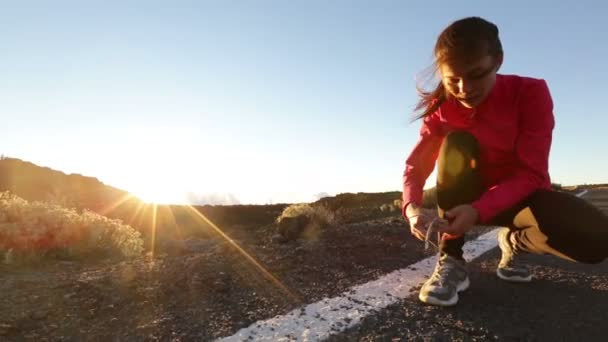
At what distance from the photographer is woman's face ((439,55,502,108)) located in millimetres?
2439

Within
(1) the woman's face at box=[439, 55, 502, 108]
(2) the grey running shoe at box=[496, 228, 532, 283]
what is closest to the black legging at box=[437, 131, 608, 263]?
(2) the grey running shoe at box=[496, 228, 532, 283]

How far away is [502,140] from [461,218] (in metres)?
0.78

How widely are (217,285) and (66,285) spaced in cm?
85

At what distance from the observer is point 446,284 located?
7.83 ft

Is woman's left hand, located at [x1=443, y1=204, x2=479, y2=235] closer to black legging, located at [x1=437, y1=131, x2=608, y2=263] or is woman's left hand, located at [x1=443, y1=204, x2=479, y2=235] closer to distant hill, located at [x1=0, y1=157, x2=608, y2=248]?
black legging, located at [x1=437, y1=131, x2=608, y2=263]

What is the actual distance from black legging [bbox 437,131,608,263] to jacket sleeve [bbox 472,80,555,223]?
0.46 ft

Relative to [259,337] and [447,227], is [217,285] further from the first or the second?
[447,227]

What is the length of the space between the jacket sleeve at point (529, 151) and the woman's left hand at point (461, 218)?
0.08 metres

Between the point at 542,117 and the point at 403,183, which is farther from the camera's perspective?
the point at 403,183

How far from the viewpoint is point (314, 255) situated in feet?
11.2

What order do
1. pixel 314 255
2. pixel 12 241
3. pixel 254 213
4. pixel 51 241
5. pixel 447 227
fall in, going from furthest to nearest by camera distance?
pixel 254 213 < pixel 51 241 < pixel 12 241 < pixel 314 255 < pixel 447 227

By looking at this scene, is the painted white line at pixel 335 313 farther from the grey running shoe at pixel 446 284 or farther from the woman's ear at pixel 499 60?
the woman's ear at pixel 499 60

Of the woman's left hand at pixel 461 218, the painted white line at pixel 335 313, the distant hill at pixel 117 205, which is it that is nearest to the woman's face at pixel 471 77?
the woman's left hand at pixel 461 218

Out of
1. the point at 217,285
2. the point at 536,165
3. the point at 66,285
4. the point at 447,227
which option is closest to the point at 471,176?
the point at 536,165
